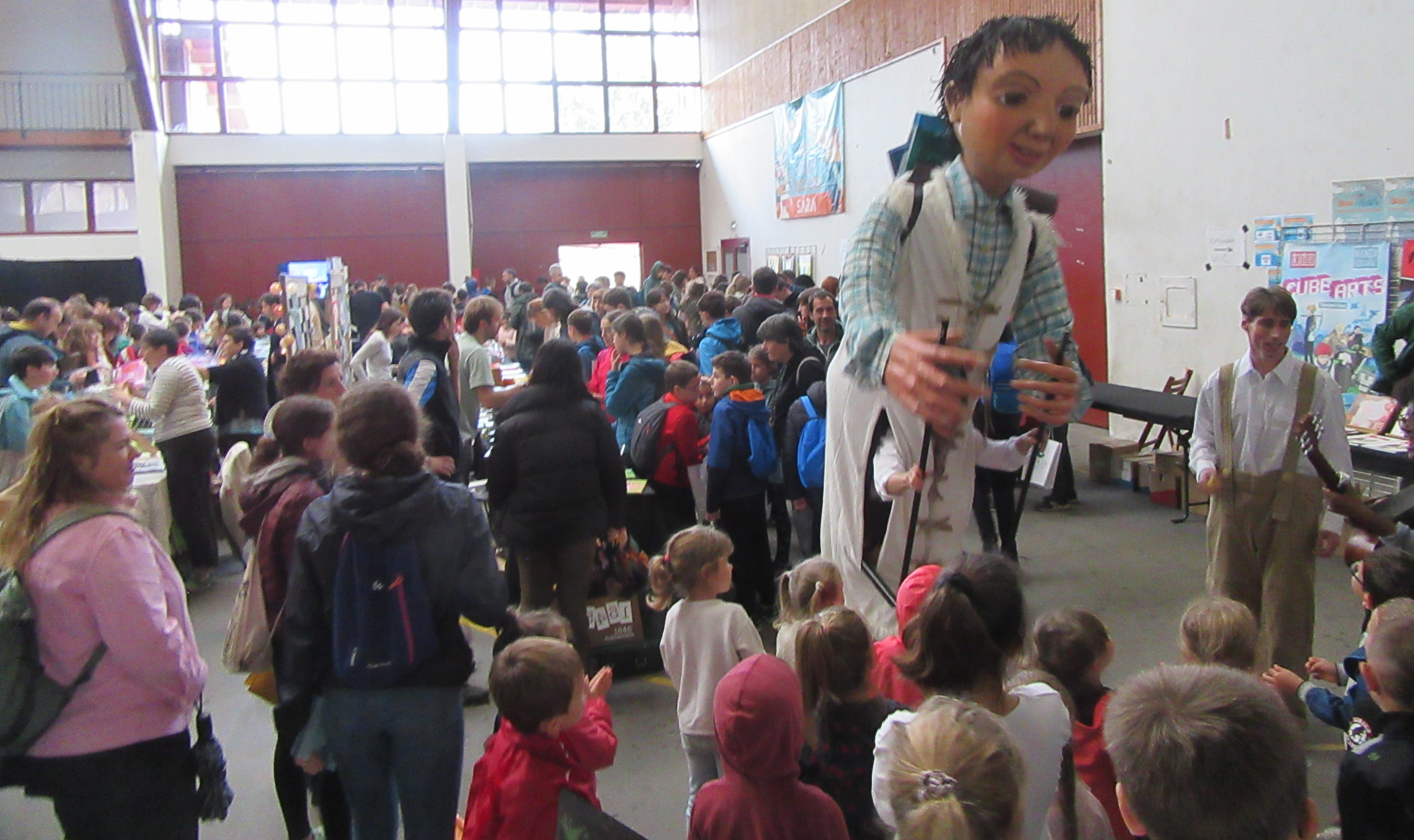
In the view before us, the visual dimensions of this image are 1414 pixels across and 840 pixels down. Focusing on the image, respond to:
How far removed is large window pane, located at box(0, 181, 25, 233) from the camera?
707 inches

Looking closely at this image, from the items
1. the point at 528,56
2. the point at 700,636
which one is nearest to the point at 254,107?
the point at 528,56

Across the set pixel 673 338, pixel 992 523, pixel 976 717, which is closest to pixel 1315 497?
pixel 992 523

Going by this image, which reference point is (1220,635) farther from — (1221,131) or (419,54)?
(419,54)

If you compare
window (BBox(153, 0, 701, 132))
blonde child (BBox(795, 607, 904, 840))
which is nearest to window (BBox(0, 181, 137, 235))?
window (BBox(153, 0, 701, 132))

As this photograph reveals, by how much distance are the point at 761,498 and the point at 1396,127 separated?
4.73 m

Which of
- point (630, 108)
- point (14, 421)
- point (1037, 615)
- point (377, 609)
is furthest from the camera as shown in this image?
point (630, 108)

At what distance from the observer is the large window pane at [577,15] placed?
796 inches

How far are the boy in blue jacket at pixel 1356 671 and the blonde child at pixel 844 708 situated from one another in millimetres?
1258

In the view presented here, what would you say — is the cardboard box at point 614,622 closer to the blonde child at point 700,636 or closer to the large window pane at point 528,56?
the blonde child at point 700,636

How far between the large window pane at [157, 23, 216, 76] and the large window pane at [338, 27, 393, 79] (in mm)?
2293

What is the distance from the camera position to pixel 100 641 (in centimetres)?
241

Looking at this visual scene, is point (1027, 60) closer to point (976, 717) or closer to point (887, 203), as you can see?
point (887, 203)

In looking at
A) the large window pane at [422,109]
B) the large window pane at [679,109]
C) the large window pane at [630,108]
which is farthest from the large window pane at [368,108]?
the large window pane at [679,109]

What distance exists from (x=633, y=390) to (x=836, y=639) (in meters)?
3.78
